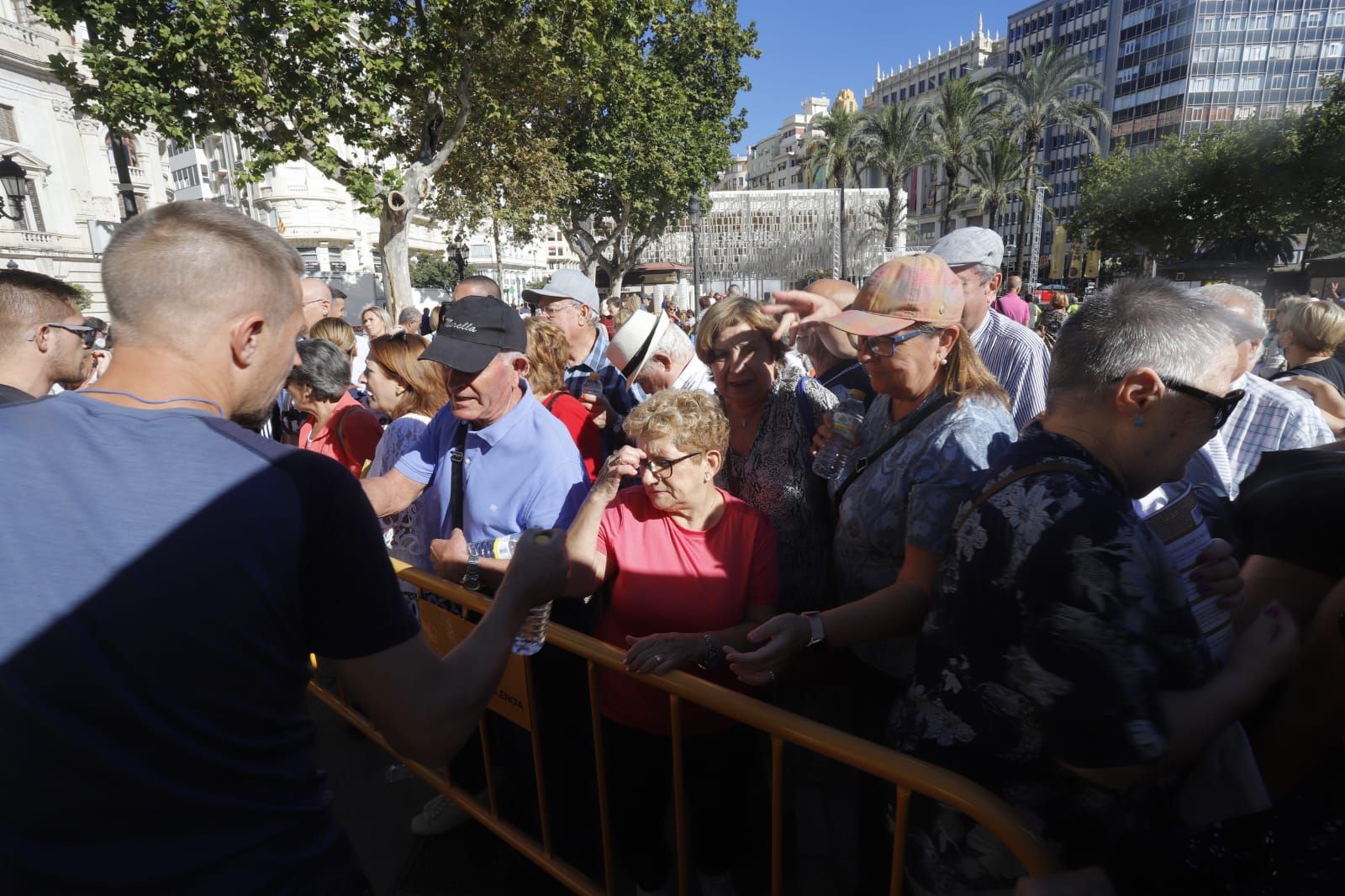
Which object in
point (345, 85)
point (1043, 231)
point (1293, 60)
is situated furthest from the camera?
point (1043, 231)

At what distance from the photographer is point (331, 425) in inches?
140

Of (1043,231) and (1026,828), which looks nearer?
(1026,828)

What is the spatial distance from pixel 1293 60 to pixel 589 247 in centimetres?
7267

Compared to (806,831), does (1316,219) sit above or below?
above

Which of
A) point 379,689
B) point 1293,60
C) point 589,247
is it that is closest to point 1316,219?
point 589,247

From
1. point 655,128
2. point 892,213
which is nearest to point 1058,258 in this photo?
point 892,213

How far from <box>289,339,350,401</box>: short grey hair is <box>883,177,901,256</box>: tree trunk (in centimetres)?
4609

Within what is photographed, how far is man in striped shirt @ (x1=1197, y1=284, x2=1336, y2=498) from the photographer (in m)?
2.67

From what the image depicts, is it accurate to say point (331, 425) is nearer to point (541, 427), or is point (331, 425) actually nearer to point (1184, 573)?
point (541, 427)

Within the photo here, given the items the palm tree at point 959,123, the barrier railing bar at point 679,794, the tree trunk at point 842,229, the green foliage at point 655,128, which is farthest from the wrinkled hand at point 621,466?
the tree trunk at point 842,229

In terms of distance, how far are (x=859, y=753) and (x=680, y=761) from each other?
2.00 feet

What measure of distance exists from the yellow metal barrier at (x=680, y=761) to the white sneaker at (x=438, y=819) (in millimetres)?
209

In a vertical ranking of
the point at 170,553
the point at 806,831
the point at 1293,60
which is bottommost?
the point at 806,831

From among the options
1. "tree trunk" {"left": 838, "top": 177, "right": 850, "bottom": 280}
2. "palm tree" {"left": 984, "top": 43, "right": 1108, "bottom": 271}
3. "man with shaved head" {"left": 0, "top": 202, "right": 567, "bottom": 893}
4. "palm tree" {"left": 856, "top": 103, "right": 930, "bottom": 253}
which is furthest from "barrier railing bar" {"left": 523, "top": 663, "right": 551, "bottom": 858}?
"palm tree" {"left": 856, "top": 103, "right": 930, "bottom": 253}
